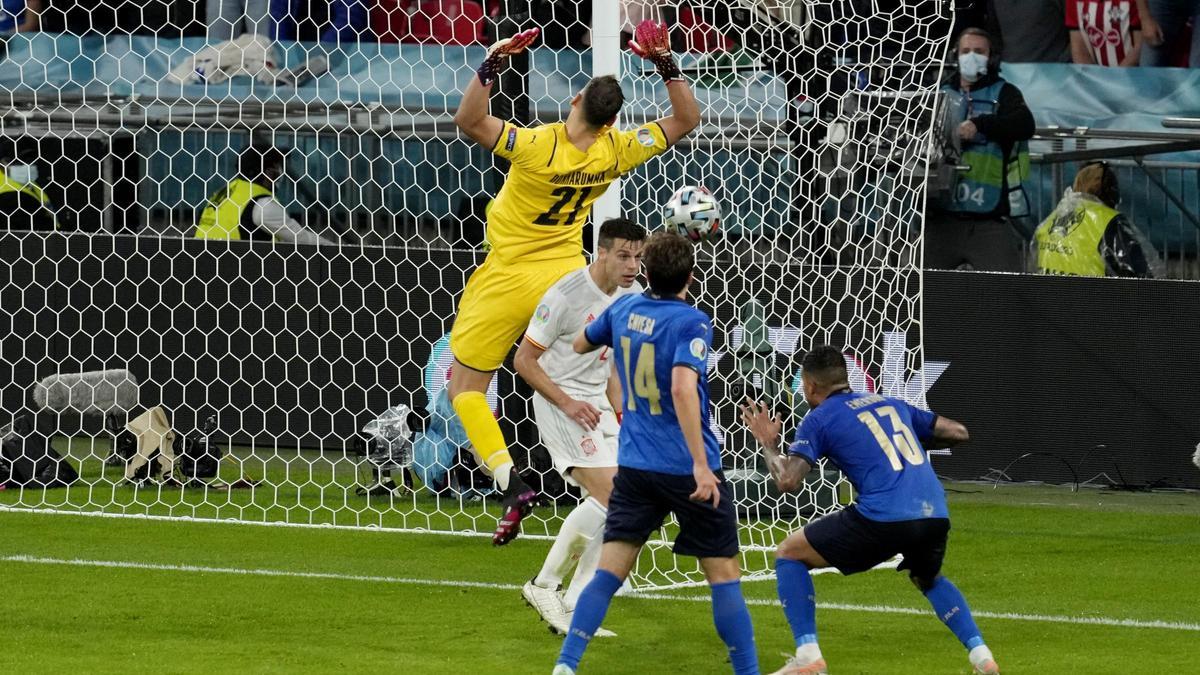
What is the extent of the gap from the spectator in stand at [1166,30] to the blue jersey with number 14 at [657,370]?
31.4ft

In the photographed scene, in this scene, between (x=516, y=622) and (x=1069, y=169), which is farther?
(x=1069, y=169)

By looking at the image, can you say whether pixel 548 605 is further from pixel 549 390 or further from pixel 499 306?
pixel 499 306

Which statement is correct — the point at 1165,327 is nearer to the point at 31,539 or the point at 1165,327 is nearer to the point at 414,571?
the point at 414,571

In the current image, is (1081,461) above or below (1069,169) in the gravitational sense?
below

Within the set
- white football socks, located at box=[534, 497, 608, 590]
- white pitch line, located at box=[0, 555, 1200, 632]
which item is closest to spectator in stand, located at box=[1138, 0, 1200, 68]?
white pitch line, located at box=[0, 555, 1200, 632]

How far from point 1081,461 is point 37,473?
6.48 metres

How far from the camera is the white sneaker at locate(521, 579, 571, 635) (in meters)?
7.51

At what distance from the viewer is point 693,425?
6.14 metres

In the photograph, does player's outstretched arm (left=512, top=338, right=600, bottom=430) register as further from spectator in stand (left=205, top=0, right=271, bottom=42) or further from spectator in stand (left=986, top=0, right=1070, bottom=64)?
spectator in stand (left=986, top=0, right=1070, bottom=64)

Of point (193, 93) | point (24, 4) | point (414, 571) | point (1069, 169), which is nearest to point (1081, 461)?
point (1069, 169)

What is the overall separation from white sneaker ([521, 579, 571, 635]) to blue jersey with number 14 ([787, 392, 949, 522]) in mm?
1371

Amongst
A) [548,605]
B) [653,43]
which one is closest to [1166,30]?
[653,43]

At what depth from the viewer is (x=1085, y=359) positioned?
1234cm

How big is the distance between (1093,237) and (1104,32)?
256 cm
